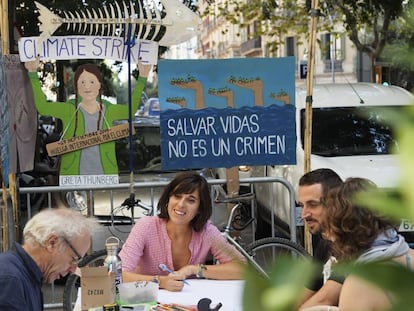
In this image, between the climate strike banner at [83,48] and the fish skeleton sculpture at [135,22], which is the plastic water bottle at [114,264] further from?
the fish skeleton sculpture at [135,22]

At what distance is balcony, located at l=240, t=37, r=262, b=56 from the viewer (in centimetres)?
5354

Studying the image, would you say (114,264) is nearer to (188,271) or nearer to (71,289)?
(188,271)

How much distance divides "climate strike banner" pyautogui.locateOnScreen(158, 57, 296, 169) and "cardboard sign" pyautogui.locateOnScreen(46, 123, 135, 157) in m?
0.34

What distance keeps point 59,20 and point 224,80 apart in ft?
4.59

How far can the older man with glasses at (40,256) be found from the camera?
8.46 ft

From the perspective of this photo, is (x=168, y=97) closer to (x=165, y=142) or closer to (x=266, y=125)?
(x=165, y=142)

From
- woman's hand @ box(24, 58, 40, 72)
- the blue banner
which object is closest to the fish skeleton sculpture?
woman's hand @ box(24, 58, 40, 72)

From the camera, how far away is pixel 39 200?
6.05m

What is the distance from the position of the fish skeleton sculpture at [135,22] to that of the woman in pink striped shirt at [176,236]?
5.73 ft

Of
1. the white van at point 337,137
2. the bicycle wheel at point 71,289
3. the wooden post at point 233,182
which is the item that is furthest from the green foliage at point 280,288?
the white van at point 337,137

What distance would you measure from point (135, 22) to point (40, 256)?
3.05 meters

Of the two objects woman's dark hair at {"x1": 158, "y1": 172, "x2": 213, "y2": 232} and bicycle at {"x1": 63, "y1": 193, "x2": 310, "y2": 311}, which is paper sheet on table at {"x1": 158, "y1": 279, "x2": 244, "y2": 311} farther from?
bicycle at {"x1": 63, "y1": 193, "x2": 310, "y2": 311}

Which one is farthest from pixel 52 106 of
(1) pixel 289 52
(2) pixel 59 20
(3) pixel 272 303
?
(1) pixel 289 52

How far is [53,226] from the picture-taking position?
9.32ft
